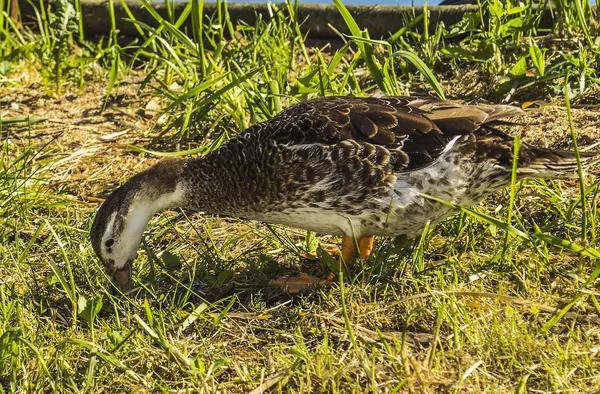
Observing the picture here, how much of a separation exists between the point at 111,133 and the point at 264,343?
3142 millimetres

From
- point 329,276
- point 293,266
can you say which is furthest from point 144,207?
point 329,276

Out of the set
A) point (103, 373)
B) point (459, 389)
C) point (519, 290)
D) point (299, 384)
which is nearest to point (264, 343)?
point (299, 384)

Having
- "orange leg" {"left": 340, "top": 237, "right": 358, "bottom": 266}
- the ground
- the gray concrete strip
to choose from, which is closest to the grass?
the ground

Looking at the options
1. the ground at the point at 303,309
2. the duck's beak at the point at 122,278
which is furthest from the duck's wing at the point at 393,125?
the duck's beak at the point at 122,278

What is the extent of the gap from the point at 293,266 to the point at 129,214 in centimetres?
98

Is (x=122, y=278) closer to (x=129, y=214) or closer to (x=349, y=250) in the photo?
(x=129, y=214)

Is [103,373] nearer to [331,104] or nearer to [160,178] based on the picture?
[160,178]

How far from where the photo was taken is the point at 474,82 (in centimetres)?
627

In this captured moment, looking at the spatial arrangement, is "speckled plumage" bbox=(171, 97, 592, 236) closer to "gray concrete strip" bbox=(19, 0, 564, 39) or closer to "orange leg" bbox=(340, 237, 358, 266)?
"orange leg" bbox=(340, 237, 358, 266)

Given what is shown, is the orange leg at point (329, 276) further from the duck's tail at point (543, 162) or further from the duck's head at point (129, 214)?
the duck's tail at point (543, 162)

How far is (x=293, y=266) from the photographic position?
15.5 ft

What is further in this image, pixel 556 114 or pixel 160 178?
pixel 556 114

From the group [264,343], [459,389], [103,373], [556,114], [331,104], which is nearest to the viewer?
[459,389]

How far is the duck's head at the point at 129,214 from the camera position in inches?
173
